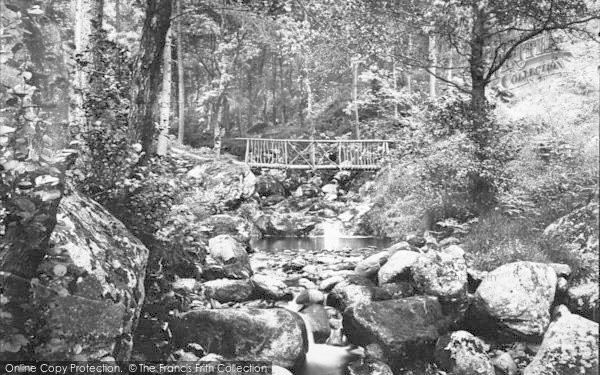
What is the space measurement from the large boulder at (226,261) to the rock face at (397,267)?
1846 mm

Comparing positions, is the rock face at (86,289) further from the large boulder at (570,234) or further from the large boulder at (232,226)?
the large boulder at (232,226)

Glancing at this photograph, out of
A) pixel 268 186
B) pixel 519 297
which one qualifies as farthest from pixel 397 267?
pixel 268 186

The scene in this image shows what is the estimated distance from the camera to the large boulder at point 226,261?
5.95 meters

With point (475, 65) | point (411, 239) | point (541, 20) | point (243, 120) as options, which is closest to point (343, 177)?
point (411, 239)

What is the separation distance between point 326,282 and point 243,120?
20.9m

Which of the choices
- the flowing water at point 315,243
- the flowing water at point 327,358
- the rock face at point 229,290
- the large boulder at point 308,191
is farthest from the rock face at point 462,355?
the large boulder at point 308,191

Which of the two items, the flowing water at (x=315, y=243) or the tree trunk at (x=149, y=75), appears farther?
the flowing water at (x=315, y=243)

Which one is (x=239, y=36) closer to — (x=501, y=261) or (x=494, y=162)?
(x=494, y=162)

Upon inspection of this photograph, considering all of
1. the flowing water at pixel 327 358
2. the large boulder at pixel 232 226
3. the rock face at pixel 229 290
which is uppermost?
the large boulder at pixel 232 226

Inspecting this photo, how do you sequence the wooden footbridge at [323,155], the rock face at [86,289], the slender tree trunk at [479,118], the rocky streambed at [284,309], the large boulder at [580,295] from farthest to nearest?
the wooden footbridge at [323,155]
the slender tree trunk at [479,118]
the large boulder at [580,295]
the rocky streambed at [284,309]
the rock face at [86,289]

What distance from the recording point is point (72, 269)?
2.74 metres

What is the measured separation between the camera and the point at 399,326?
14.8 feet

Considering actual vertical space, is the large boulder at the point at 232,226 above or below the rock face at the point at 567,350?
above

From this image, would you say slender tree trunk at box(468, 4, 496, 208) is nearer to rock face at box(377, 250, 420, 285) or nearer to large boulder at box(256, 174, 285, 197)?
rock face at box(377, 250, 420, 285)
